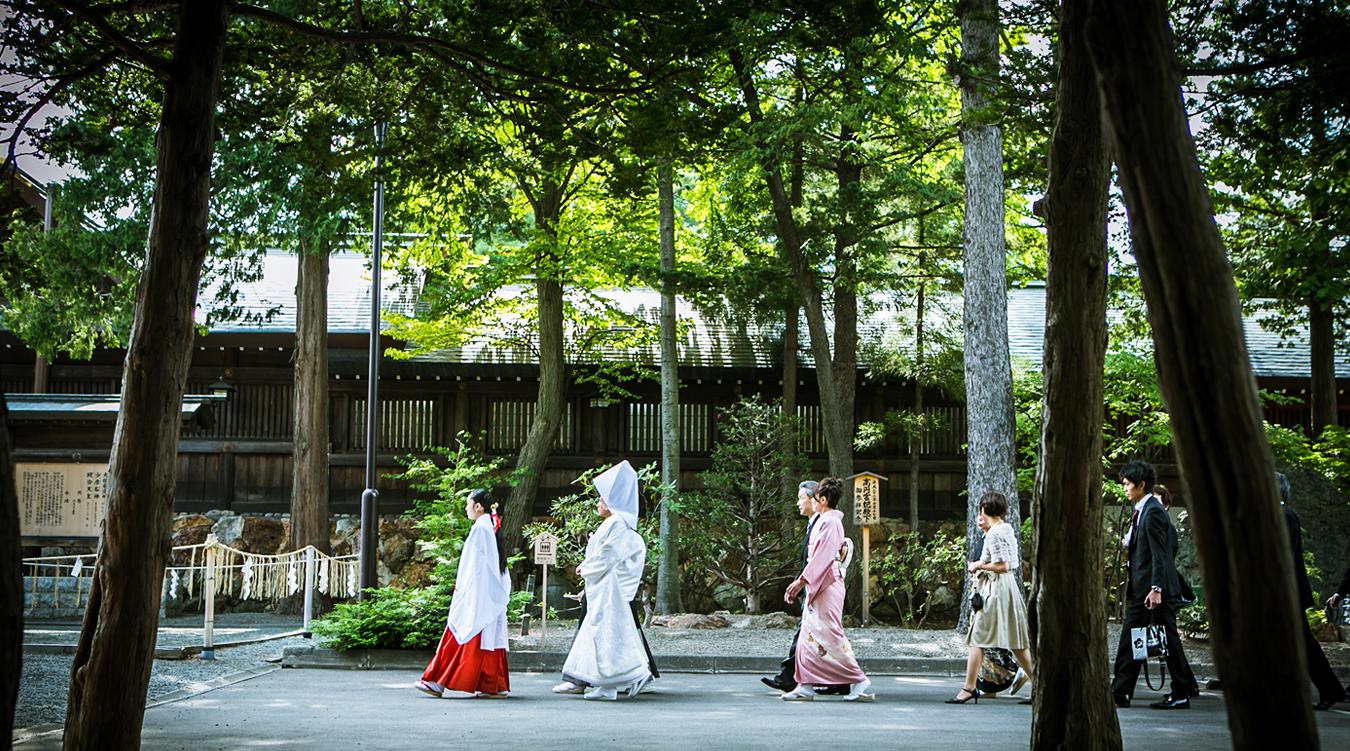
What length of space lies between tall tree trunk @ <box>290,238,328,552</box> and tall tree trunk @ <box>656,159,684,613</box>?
5523mm

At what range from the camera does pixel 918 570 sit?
1853cm

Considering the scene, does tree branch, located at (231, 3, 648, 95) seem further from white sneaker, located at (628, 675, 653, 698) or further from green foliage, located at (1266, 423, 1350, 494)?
green foliage, located at (1266, 423, 1350, 494)

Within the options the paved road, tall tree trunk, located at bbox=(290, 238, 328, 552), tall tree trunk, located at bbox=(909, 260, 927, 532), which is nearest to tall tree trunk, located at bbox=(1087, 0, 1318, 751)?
the paved road

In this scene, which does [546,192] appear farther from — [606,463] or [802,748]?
[802,748]

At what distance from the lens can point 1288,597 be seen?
3471 millimetres

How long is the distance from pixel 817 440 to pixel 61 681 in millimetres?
14503

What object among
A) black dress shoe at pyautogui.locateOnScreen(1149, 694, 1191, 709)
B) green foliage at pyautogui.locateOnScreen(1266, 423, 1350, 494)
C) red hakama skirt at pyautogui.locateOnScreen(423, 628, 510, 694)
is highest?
green foliage at pyautogui.locateOnScreen(1266, 423, 1350, 494)

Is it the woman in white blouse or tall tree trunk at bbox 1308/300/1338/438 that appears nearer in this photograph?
the woman in white blouse

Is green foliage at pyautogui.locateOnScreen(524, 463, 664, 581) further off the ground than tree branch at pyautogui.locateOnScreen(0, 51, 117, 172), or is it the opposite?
tree branch at pyautogui.locateOnScreen(0, 51, 117, 172)

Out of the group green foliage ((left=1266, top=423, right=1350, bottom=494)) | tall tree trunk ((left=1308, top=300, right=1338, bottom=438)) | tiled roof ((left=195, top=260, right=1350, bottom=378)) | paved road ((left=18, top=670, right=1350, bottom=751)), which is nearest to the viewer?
paved road ((left=18, top=670, right=1350, bottom=751))

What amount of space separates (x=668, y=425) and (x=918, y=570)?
15.1 feet

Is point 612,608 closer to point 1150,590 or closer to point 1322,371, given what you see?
point 1150,590

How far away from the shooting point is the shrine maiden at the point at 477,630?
10273mm

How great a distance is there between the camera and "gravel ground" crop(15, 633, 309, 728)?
8.93 meters
